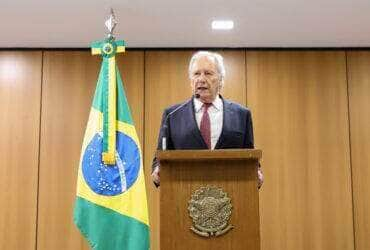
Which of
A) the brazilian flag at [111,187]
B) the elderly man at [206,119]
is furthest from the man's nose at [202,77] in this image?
the brazilian flag at [111,187]

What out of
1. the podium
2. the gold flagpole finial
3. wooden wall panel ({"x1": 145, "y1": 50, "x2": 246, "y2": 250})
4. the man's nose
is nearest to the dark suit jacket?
the man's nose

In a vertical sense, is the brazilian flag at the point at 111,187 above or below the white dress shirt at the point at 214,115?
below

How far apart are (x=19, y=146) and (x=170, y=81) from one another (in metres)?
1.68

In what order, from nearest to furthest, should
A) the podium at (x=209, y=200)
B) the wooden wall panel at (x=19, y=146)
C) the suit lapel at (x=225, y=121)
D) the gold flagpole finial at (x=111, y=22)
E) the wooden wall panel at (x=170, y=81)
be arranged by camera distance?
the podium at (x=209, y=200), the suit lapel at (x=225, y=121), the gold flagpole finial at (x=111, y=22), the wooden wall panel at (x=19, y=146), the wooden wall panel at (x=170, y=81)

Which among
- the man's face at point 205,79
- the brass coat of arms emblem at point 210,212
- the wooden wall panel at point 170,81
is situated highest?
the wooden wall panel at point 170,81

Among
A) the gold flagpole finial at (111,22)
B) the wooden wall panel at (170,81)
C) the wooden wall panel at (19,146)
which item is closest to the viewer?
the gold flagpole finial at (111,22)

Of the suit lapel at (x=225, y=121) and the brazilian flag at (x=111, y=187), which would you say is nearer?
the suit lapel at (x=225, y=121)

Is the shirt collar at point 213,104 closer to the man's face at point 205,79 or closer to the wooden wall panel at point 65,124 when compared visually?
the man's face at point 205,79

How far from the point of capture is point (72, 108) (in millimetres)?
5016

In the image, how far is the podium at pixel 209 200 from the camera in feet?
6.15

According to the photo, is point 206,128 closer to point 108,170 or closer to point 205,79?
point 205,79

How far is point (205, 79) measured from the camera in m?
2.53

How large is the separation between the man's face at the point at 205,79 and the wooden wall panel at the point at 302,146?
249cm

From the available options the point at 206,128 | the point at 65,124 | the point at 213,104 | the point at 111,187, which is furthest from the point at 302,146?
the point at 206,128
